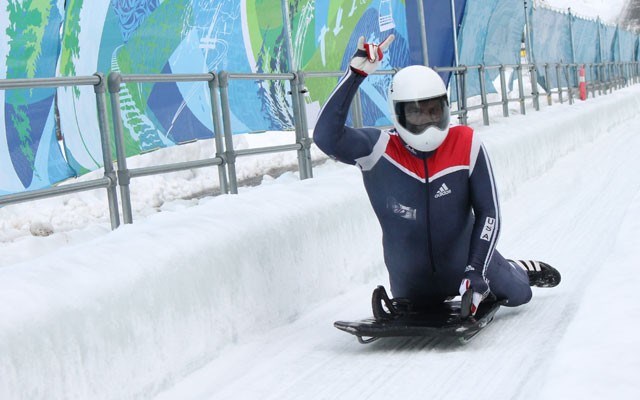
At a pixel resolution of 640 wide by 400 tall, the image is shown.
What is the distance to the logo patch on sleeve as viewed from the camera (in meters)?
4.65

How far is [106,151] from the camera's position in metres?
5.50

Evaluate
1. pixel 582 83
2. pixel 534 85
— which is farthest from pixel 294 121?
pixel 582 83

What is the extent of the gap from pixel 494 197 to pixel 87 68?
8.67 feet

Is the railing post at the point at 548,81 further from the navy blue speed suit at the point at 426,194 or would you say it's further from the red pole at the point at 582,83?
the navy blue speed suit at the point at 426,194

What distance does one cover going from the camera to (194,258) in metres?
4.72

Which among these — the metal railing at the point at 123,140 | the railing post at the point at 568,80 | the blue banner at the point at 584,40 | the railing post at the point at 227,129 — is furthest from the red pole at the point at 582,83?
the metal railing at the point at 123,140

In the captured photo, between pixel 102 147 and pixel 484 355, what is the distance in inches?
96.5

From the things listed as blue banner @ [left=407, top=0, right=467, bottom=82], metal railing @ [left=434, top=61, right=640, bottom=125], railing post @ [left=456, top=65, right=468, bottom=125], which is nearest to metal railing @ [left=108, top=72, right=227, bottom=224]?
metal railing @ [left=434, top=61, right=640, bottom=125]

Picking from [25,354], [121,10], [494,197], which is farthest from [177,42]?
[25,354]

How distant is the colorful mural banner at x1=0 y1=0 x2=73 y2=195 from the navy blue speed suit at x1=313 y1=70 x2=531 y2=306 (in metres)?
1.54

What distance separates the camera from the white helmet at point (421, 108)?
182 inches

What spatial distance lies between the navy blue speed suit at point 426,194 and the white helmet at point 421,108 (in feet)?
0.38

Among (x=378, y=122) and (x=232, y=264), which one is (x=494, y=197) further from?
(x=378, y=122)

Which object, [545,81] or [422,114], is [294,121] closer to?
[422,114]
